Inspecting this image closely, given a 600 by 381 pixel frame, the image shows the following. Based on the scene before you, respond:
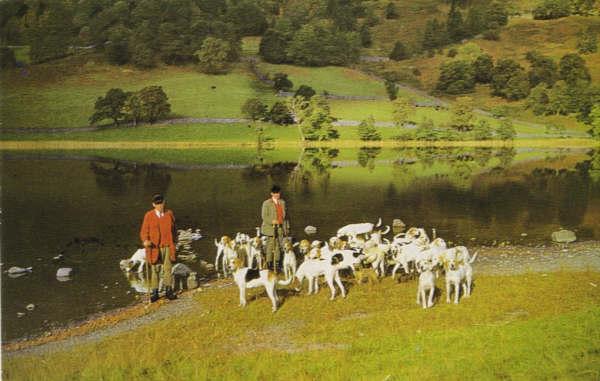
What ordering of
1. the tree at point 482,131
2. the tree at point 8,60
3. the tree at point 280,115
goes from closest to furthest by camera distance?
1. the tree at point 482,131
2. the tree at point 280,115
3. the tree at point 8,60

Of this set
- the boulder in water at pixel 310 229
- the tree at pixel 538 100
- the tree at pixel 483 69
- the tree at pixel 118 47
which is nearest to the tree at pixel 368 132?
the tree at pixel 538 100

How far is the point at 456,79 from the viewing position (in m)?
159

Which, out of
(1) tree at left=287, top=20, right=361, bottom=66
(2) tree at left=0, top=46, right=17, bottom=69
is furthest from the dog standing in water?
(1) tree at left=287, top=20, right=361, bottom=66

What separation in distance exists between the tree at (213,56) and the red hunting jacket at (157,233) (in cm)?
14181

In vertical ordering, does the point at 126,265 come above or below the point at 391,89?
below

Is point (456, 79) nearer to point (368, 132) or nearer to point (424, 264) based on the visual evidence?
point (368, 132)

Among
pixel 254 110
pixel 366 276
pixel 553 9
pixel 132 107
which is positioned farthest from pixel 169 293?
pixel 553 9

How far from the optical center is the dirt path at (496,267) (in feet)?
59.4

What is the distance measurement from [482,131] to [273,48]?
72168 millimetres

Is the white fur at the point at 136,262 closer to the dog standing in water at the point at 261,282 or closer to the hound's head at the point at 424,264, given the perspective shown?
the dog standing in water at the point at 261,282

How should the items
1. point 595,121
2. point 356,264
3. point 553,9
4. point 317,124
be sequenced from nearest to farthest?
point 356,264 → point 595,121 → point 317,124 → point 553,9

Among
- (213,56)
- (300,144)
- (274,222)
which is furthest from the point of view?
(213,56)

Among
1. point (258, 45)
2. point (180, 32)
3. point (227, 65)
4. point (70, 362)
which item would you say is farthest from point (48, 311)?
point (258, 45)

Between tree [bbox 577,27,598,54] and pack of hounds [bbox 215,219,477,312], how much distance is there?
157839 mm
